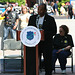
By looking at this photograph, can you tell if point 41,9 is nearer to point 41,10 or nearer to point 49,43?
point 41,10

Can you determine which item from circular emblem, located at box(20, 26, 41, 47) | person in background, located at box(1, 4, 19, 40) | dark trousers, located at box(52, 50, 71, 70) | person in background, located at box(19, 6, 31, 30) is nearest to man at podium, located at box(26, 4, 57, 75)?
circular emblem, located at box(20, 26, 41, 47)

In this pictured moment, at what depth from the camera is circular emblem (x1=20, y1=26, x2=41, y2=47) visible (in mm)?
6316

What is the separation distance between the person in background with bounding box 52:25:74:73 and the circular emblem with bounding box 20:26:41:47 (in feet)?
6.26

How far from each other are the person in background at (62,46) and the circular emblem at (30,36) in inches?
75.1

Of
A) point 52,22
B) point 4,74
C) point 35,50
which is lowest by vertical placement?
point 4,74

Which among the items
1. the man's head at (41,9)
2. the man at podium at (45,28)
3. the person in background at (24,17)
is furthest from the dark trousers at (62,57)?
the person in background at (24,17)

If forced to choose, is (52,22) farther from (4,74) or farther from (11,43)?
(11,43)

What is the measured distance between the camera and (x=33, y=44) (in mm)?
6320

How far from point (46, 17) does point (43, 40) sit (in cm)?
60

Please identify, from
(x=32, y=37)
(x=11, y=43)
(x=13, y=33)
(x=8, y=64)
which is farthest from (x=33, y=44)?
(x=13, y=33)

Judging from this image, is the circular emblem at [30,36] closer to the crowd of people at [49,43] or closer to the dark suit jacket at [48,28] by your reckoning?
the crowd of people at [49,43]

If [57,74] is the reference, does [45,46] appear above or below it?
above

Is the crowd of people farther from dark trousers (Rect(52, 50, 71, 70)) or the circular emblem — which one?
the circular emblem

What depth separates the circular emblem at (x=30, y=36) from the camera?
6.32 metres
